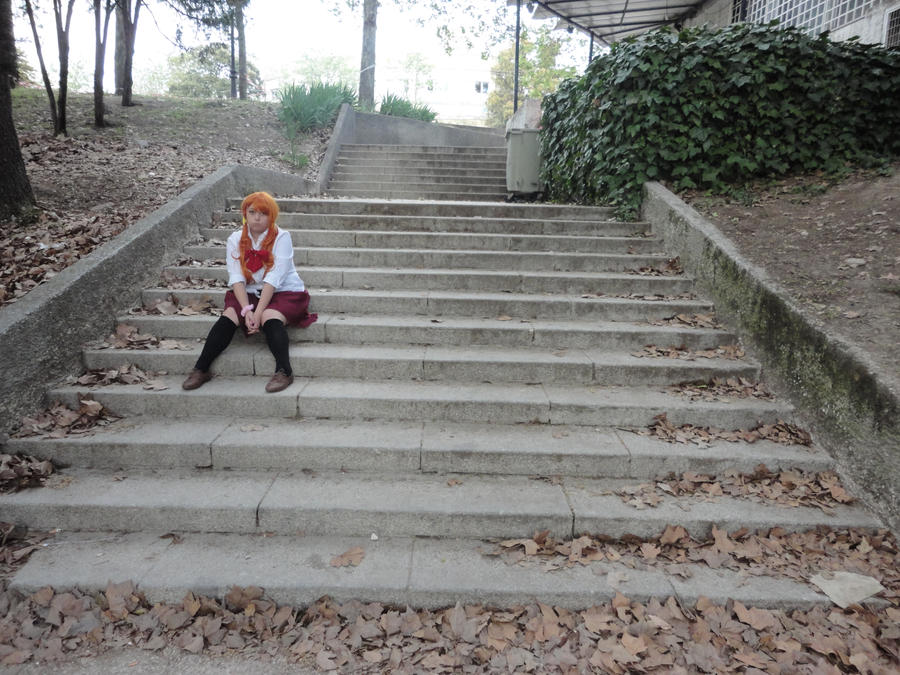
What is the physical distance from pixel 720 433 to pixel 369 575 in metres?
2.47

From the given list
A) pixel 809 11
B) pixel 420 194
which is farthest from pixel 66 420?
pixel 809 11

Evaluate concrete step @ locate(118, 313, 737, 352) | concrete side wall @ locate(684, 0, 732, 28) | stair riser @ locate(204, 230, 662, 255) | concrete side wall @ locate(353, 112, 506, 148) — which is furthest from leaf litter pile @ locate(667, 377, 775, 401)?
concrete side wall @ locate(353, 112, 506, 148)

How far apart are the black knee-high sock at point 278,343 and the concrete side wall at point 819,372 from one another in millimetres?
3542

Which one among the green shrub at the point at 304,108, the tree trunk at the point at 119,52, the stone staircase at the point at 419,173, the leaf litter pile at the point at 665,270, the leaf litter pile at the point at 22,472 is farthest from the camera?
the tree trunk at the point at 119,52

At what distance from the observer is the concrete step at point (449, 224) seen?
6.07 meters

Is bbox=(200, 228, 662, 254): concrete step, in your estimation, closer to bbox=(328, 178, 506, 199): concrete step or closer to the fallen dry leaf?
the fallen dry leaf

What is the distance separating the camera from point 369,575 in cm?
261

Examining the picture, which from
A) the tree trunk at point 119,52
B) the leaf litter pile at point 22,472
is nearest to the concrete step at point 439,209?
the leaf litter pile at point 22,472

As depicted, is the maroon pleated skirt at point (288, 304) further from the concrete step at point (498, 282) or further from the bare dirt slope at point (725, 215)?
the bare dirt slope at point (725, 215)

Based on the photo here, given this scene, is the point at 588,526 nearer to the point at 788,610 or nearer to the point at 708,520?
the point at 708,520

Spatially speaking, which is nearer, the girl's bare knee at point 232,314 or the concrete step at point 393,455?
the concrete step at point 393,455

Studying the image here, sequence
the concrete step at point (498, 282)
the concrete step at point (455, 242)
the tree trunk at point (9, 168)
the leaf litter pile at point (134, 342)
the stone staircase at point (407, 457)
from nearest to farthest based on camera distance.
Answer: the stone staircase at point (407, 457), the leaf litter pile at point (134, 342), the concrete step at point (498, 282), the tree trunk at point (9, 168), the concrete step at point (455, 242)

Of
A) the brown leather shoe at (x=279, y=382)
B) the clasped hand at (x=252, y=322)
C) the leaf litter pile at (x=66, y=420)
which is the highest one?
the clasped hand at (x=252, y=322)

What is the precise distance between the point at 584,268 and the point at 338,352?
2.80 metres
